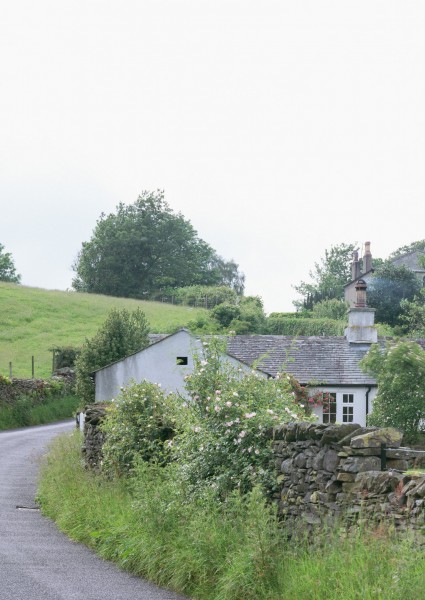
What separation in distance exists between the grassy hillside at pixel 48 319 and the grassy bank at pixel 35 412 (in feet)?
27.0

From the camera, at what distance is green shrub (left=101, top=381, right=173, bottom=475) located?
15883 mm

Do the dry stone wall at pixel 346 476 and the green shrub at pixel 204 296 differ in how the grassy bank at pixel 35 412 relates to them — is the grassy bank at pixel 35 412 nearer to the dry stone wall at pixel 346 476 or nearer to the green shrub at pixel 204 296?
the dry stone wall at pixel 346 476

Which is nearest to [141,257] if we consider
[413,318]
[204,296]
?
[204,296]

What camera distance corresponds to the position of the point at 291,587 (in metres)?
8.35

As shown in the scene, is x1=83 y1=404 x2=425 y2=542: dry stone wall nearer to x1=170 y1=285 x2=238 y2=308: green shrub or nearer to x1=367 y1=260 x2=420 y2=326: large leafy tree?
x1=367 y1=260 x2=420 y2=326: large leafy tree

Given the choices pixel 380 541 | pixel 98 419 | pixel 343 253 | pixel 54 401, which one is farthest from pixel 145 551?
pixel 343 253

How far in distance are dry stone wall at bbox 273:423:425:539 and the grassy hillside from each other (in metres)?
45.6

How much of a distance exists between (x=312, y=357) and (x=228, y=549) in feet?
97.6

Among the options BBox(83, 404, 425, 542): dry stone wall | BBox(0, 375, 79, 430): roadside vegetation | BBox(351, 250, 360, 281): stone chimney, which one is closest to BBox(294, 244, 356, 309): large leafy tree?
BBox(351, 250, 360, 281): stone chimney

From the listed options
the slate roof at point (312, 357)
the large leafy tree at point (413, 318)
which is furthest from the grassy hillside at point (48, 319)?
the slate roof at point (312, 357)

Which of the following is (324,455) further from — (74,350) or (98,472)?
(74,350)

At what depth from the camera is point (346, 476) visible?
9.42m

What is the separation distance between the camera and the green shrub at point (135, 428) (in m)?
15.9

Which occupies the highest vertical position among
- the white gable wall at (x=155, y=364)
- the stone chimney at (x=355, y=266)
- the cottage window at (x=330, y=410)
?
the stone chimney at (x=355, y=266)
